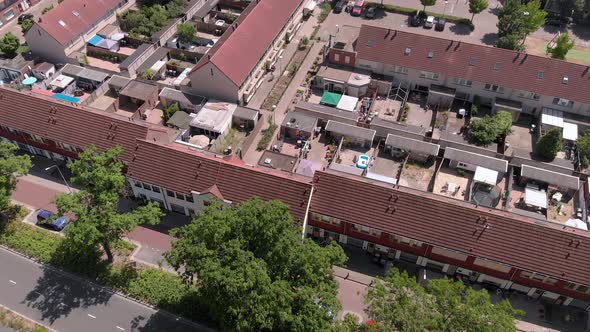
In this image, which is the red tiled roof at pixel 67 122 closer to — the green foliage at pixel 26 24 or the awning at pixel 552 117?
the green foliage at pixel 26 24

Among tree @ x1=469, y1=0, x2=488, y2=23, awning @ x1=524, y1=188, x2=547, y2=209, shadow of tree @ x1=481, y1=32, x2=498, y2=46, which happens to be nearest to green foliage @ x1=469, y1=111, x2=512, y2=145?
awning @ x1=524, y1=188, x2=547, y2=209

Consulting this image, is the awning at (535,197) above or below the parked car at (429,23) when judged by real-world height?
below

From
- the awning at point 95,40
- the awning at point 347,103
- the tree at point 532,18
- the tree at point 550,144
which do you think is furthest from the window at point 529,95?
the awning at point 95,40

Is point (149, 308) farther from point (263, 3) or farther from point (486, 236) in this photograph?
point (263, 3)

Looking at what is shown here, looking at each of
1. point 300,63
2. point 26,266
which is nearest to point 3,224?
point 26,266

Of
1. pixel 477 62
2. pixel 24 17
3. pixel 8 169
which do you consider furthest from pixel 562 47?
pixel 24 17

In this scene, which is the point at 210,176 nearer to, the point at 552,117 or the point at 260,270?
the point at 260,270
